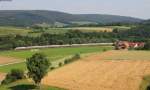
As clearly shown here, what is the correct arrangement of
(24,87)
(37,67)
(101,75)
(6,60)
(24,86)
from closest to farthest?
(37,67)
(24,87)
(24,86)
(101,75)
(6,60)

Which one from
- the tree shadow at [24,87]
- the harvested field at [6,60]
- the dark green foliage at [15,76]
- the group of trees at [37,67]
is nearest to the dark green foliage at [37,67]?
the group of trees at [37,67]

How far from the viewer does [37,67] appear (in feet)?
182

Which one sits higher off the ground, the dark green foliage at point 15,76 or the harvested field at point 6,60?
the dark green foliage at point 15,76

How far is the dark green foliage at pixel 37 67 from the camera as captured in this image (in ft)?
181

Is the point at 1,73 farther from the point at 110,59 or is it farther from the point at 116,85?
the point at 116,85

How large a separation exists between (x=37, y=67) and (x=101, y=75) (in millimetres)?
11907

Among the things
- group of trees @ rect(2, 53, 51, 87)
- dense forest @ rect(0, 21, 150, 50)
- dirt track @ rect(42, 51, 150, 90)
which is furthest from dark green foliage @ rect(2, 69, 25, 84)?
dense forest @ rect(0, 21, 150, 50)

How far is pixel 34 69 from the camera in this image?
55062mm

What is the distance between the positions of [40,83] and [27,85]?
2.12 meters

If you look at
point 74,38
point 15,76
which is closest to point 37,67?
point 15,76

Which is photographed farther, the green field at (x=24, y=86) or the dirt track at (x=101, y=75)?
the green field at (x=24, y=86)

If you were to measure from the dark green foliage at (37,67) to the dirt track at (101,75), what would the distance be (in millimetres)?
2730

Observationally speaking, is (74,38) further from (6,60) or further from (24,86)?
(24,86)

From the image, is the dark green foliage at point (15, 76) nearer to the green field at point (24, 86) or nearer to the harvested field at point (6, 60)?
the green field at point (24, 86)
